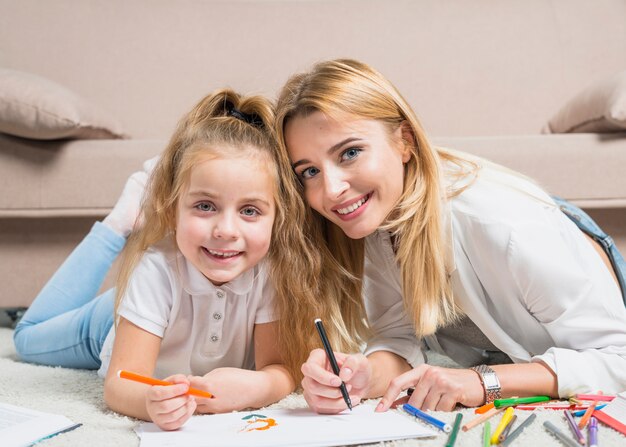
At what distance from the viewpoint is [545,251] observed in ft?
4.01

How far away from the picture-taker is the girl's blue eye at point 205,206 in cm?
121

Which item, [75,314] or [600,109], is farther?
[600,109]

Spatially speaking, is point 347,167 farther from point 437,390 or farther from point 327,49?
point 327,49

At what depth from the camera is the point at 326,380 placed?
3.43 feet

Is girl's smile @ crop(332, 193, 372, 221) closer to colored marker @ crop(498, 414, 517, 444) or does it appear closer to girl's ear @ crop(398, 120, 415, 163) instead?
girl's ear @ crop(398, 120, 415, 163)

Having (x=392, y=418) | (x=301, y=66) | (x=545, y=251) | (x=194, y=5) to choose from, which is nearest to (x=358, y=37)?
(x=301, y=66)

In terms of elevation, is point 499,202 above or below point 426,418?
above

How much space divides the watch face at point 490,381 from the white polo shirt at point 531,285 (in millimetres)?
102

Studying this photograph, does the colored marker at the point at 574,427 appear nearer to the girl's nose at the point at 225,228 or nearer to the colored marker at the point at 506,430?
the colored marker at the point at 506,430

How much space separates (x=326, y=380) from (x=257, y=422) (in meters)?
0.12

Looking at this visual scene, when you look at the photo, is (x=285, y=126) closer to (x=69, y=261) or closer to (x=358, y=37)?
→ (x=69, y=261)

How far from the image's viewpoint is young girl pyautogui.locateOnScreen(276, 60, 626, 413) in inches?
46.4

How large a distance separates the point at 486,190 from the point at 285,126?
1.28 ft

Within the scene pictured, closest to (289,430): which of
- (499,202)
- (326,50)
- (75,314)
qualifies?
(499,202)
